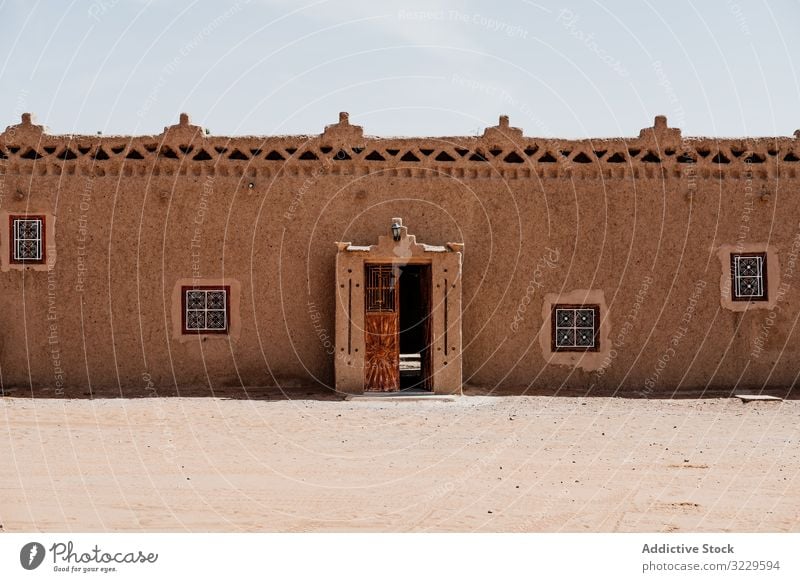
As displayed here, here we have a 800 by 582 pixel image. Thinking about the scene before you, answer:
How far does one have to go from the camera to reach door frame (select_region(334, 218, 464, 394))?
13961 millimetres

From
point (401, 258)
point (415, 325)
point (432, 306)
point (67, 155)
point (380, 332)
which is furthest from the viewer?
point (415, 325)

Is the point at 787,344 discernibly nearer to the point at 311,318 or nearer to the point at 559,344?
the point at 559,344

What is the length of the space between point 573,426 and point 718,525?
15.6 ft

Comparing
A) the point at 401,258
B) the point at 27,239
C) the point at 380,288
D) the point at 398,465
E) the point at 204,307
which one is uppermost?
the point at 27,239

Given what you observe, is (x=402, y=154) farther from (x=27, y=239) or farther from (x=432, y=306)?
(x=27, y=239)

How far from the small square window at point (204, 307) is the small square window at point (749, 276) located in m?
8.05

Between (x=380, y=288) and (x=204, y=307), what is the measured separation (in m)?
2.77

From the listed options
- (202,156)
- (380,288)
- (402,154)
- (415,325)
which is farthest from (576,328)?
(415,325)

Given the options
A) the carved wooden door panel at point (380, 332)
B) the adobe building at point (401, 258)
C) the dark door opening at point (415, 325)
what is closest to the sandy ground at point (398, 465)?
the carved wooden door panel at point (380, 332)

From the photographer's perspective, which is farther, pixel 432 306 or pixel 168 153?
pixel 168 153

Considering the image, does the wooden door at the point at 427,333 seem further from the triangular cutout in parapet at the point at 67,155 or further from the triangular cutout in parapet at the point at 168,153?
the triangular cutout in parapet at the point at 67,155

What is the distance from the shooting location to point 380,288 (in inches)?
564

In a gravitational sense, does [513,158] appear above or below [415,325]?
above

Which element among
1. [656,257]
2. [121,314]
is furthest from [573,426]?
[121,314]
